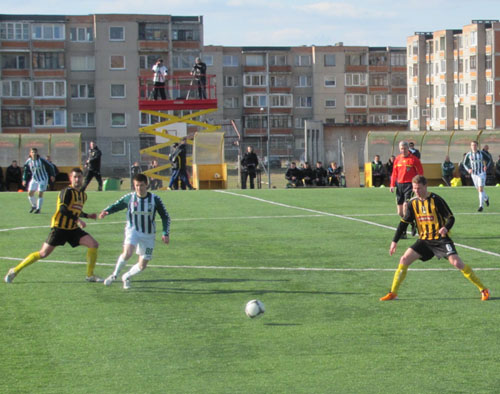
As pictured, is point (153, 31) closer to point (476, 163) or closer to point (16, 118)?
point (16, 118)

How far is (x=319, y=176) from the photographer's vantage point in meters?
43.3

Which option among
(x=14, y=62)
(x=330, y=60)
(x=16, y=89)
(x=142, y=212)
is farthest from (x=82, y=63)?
(x=142, y=212)

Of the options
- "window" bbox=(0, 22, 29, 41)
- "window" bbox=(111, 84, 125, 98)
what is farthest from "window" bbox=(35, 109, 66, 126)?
"window" bbox=(0, 22, 29, 41)

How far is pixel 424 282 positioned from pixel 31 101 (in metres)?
86.6

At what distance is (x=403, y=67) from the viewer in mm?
137750

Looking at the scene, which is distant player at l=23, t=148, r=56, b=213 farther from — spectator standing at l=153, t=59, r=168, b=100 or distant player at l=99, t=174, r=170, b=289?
spectator standing at l=153, t=59, r=168, b=100

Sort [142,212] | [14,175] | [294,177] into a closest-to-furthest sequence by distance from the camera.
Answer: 1. [142,212]
2. [14,175]
3. [294,177]

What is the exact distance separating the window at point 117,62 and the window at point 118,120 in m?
4.85

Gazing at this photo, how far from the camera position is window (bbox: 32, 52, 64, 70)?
97.9 metres

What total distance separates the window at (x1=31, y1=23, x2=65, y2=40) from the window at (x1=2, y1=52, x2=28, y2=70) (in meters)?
2.59

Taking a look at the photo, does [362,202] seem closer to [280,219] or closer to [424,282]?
[280,219]

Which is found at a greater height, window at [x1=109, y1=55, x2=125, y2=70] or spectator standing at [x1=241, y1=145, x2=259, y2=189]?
window at [x1=109, y1=55, x2=125, y2=70]

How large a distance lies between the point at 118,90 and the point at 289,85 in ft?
122

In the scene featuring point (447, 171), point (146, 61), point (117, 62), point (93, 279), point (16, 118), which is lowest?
point (93, 279)
